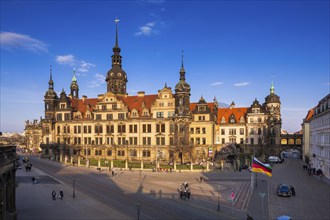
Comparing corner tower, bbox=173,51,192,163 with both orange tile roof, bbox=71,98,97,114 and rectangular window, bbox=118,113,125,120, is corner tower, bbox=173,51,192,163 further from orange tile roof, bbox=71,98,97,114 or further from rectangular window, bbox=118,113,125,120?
orange tile roof, bbox=71,98,97,114

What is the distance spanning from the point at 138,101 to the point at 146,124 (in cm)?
827

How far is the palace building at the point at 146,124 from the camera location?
73062 millimetres

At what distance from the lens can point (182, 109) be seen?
2822 inches

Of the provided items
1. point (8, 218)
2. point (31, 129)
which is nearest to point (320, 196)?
point (8, 218)

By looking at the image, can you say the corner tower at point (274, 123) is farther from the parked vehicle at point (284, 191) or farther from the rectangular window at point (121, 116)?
the parked vehicle at point (284, 191)

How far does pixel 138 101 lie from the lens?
81125 millimetres

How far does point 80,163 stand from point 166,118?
23.1 metres

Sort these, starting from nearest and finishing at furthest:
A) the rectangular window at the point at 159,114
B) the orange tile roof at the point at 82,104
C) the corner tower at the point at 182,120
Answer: the corner tower at the point at 182,120
the rectangular window at the point at 159,114
the orange tile roof at the point at 82,104

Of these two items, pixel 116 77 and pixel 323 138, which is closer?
pixel 323 138

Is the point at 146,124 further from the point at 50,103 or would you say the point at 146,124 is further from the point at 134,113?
the point at 50,103

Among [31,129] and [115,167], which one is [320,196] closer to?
[115,167]

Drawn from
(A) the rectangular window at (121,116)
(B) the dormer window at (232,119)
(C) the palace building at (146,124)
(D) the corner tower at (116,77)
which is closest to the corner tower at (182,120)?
(C) the palace building at (146,124)

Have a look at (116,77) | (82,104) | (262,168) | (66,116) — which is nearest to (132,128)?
(116,77)

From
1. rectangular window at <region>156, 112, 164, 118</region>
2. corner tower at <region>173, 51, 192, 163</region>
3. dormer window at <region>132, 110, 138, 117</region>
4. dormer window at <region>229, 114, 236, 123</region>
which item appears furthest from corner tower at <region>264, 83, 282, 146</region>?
dormer window at <region>132, 110, 138, 117</region>
